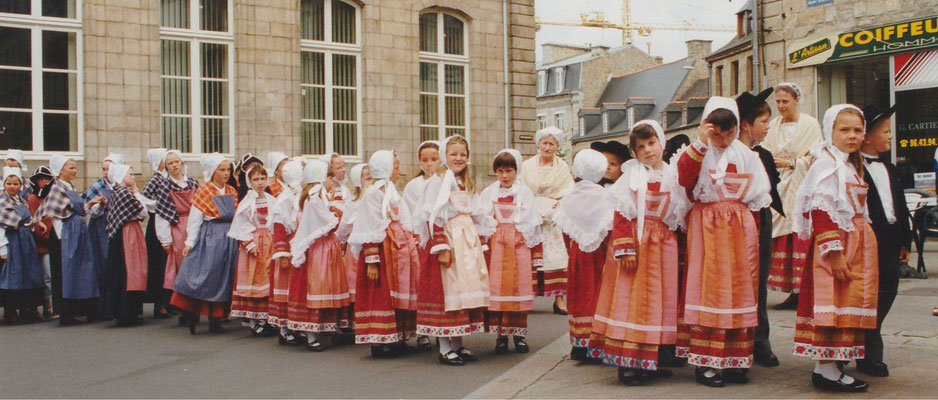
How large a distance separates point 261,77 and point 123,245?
7180mm

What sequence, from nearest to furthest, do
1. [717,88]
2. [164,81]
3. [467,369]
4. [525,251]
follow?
[467,369] → [525,251] → [164,81] → [717,88]

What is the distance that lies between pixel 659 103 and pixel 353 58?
48886 millimetres

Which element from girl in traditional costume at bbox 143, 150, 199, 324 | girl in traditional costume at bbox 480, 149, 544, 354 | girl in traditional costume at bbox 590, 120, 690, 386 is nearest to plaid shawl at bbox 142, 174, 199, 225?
girl in traditional costume at bbox 143, 150, 199, 324

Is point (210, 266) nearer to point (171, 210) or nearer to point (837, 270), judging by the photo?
point (171, 210)

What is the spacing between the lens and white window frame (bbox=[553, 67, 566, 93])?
78.6m

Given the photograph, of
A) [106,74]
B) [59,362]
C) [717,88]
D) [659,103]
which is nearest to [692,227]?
[59,362]

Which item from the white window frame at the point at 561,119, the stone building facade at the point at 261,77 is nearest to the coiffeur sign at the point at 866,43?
the stone building facade at the point at 261,77

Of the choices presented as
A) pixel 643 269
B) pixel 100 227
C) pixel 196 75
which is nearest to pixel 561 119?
pixel 196 75

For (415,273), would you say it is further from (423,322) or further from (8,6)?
(8,6)

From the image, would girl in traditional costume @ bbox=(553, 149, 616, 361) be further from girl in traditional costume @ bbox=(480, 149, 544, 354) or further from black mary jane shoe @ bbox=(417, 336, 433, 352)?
black mary jane shoe @ bbox=(417, 336, 433, 352)

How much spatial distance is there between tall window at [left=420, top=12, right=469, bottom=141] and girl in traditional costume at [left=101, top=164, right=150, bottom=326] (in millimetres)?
9251

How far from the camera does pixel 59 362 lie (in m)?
8.12

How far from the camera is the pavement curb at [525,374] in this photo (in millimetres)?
6105

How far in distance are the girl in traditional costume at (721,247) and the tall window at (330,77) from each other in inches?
516
